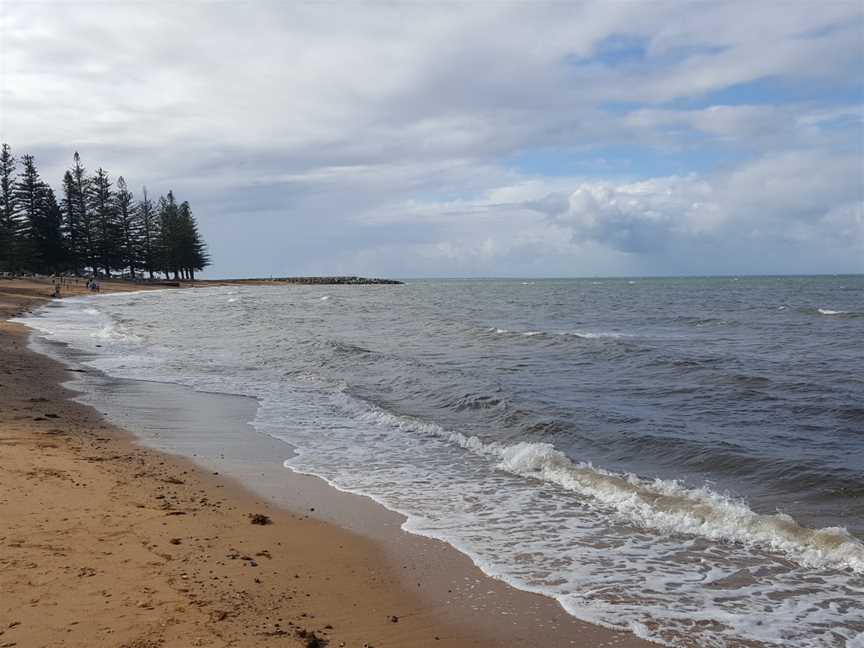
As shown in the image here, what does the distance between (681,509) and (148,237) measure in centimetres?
10232

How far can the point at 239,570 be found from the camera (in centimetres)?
564

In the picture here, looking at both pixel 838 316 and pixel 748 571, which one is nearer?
pixel 748 571

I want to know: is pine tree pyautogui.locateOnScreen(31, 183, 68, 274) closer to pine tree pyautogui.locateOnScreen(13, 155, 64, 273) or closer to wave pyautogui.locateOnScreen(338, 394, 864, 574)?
pine tree pyautogui.locateOnScreen(13, 155, 64, 273)

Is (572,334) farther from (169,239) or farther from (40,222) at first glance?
(169,239)

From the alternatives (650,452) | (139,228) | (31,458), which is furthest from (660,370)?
(139,228)

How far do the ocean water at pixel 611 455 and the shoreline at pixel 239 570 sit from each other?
1.56 ft

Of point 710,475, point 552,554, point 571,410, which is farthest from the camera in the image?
point 571,410

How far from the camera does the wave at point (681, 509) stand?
6594 millimetres

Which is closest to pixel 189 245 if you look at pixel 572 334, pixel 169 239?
pixel 169 239

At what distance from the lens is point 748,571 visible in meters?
6.15

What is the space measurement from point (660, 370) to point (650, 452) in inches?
331

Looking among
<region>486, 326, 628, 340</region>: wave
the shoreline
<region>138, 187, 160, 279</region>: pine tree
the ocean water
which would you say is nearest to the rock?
the shoreline

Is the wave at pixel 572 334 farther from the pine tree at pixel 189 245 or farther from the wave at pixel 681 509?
the pine tree at pixel 189 245

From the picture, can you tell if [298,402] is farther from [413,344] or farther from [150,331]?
[150,331]
